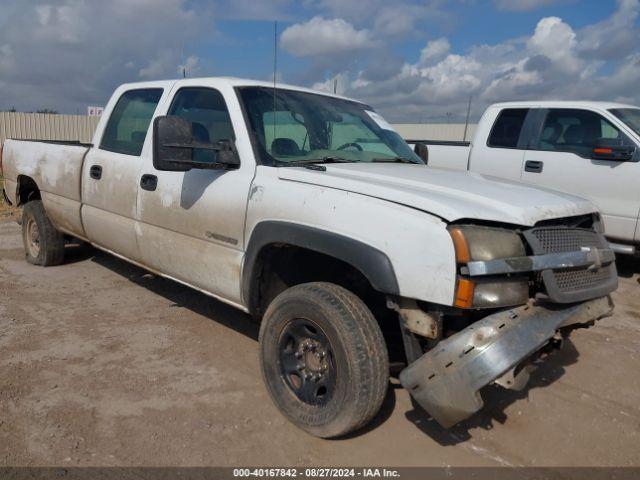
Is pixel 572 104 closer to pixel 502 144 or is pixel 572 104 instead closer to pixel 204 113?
pixel 502 144

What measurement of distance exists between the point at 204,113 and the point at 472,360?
257 centimetres

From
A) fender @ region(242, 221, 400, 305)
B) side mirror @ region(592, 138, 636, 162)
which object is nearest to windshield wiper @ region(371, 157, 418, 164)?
fender @ region(242, 221, 400, 305)

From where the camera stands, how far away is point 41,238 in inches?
235

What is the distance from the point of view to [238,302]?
348 cm

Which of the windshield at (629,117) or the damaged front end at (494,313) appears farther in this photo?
the windshield at (629,117)

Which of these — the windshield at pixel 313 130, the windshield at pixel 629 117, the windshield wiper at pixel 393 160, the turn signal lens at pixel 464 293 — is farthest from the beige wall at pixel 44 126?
the turn signal lens at pixel 464 293

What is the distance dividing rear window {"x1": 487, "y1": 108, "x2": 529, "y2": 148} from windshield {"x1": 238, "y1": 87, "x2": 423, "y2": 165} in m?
3.32

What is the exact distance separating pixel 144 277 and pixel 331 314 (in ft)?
11.9

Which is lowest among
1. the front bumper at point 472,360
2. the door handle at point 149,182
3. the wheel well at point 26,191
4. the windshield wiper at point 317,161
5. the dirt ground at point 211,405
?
the dirt ground at point 211,405

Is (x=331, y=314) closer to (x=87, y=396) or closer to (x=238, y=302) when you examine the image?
(x=238, y=302)

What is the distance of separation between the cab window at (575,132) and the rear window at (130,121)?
4.73 meters

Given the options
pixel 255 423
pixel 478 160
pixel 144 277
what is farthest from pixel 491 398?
pixel 478 160

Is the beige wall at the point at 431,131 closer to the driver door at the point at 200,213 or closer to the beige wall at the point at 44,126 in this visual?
the beige wall at the point at 44,126

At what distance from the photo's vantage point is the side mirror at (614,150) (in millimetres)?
6031
